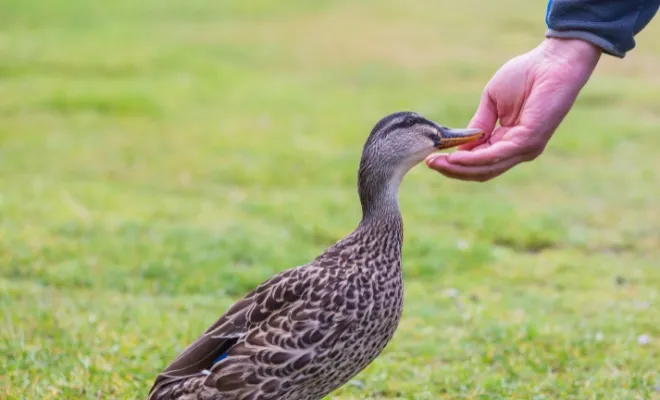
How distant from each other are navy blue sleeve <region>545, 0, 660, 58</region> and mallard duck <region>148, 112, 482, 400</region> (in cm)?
118

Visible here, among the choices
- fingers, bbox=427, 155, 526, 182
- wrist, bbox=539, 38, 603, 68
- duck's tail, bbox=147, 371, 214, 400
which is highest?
wrist, bbox=539, 38, 603, 68

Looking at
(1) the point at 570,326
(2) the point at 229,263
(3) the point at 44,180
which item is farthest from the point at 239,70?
(1) the point at 570,326

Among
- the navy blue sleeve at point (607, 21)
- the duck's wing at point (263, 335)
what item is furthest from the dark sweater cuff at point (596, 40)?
the duck's wing at point (263, 335)

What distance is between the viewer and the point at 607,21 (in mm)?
4441

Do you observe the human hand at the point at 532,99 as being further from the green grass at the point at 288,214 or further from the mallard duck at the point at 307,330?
the green grass at the point at 288,214

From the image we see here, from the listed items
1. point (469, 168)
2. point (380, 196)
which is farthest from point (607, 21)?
point (380, 196)

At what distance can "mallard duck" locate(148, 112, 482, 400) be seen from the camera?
166 inches

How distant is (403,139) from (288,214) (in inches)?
198

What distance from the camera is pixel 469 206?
1008 cm

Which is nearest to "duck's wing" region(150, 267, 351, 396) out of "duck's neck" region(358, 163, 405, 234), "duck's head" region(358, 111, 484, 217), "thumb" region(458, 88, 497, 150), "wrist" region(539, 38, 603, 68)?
"duck's neck" region(358, 163, 405, 234)

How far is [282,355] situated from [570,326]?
306 centimetres

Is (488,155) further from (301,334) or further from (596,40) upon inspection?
(301,334)

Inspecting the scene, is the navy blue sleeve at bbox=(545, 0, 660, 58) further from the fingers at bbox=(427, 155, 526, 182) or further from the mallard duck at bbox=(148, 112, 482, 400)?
the mallard duck at bbox=(148, 112, 482, 400)

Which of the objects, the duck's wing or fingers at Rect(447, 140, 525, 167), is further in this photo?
fingers at Rect(447, 140, 525, 167)
